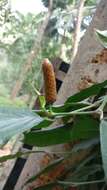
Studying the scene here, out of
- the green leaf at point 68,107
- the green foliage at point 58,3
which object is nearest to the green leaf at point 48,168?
the green leaf at point 68,107

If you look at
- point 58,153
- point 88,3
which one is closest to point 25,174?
point 58,153

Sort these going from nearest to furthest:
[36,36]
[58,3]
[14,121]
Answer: [14,121]
[36,36]
[58,3]

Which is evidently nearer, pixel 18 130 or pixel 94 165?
pixel 18 130

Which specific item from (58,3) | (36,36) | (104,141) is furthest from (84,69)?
(58,3)

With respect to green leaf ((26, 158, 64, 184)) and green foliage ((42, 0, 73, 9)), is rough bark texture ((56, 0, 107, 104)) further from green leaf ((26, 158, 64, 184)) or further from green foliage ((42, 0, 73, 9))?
green foliage ((42, 0, 73, 9))

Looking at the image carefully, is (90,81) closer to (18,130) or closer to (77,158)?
(77,158)

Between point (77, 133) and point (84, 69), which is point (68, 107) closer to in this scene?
point (77, 133)

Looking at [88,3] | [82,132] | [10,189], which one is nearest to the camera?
[82,132]
